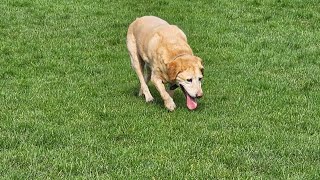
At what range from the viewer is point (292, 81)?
11.5m

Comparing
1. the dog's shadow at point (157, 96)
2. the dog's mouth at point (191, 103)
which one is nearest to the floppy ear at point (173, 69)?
the dog's mouth at point (191, 103)

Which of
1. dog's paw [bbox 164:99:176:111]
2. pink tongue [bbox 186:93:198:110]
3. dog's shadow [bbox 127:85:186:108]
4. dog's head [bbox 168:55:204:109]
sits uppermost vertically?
dog's head [bbox 168:55:204:109]

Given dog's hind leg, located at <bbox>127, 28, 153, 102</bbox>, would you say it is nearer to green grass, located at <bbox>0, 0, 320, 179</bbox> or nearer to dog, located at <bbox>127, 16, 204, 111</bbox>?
dog, located at <bbox>127, 16, 204, 111</bbox>

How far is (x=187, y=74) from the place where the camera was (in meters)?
9.34

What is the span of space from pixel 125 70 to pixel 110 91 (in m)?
1.70

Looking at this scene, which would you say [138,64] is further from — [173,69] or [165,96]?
[173,69]

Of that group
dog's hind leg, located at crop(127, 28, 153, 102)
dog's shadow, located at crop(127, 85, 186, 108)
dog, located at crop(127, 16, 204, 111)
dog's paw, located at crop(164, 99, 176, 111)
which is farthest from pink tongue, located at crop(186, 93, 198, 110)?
dog's hind leg, located at crop(127, 28, 153, 102)

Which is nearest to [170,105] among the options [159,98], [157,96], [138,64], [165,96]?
[165,96]

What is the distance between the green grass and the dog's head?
1.26 feet

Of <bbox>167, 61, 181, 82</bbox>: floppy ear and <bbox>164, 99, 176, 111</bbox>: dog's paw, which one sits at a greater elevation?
<bbox>167, 61, 181, 82</bbox>: floppy ear

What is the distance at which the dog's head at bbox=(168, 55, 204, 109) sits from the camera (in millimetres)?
9352

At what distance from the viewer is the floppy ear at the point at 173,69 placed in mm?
9359

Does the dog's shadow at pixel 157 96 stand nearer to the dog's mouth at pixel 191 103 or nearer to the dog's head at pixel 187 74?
the dog's mouth at pixel 191 103

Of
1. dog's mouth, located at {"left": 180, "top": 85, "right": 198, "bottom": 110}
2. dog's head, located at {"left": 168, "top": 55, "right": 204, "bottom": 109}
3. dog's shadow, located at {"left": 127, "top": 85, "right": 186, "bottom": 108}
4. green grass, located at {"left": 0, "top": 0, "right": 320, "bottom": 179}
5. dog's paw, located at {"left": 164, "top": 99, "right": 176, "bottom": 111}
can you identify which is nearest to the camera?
green grass, located at {"left": 0, "top": 0, "right": 320, "bottom": 179}
